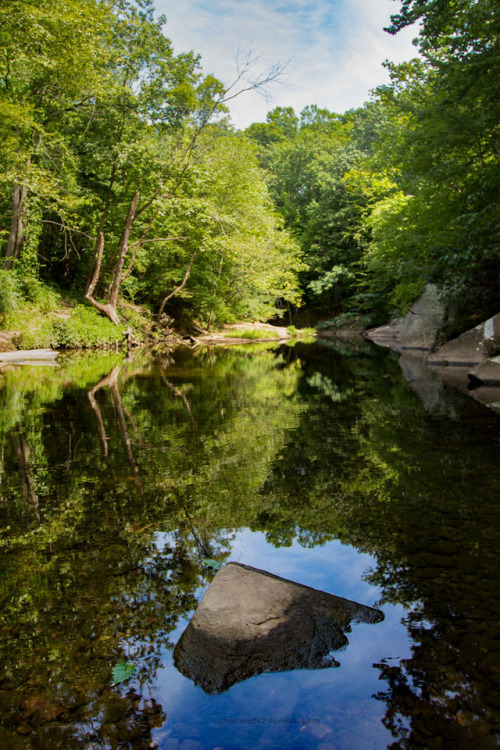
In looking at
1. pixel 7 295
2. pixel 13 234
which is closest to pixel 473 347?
pixel 7 295

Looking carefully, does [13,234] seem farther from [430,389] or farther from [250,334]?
[430,389]

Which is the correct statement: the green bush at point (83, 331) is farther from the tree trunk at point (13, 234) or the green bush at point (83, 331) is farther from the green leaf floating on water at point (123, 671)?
the green leaf floating on water at point (123, 671)

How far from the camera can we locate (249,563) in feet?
9.16

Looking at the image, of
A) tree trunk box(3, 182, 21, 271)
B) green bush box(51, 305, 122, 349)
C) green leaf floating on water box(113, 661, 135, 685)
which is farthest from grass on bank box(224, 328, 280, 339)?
green leaf floating on water box(113, 661, 135, 685)

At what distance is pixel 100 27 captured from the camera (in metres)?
14.2

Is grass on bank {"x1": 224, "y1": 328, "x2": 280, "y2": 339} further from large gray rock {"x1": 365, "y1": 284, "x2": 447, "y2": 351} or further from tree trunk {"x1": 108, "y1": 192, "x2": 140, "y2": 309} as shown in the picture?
large gray rock {"x1": 365, "y1": 284, "x2": 447, "y2": 351}

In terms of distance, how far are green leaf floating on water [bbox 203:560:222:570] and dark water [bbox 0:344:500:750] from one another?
4 centimetres

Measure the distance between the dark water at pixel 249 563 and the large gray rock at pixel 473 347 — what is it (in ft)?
19.3

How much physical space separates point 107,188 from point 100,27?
8445mm

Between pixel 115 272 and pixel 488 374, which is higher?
pixel 115 272

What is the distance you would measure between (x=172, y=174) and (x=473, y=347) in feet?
47.6

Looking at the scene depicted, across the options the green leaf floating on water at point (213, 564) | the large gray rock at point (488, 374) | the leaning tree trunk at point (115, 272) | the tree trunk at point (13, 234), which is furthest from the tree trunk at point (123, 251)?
the green leaf floating on water at point (213, 564)

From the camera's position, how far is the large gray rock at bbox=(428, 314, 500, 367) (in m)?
11.4

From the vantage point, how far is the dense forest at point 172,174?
1093 centimetres
